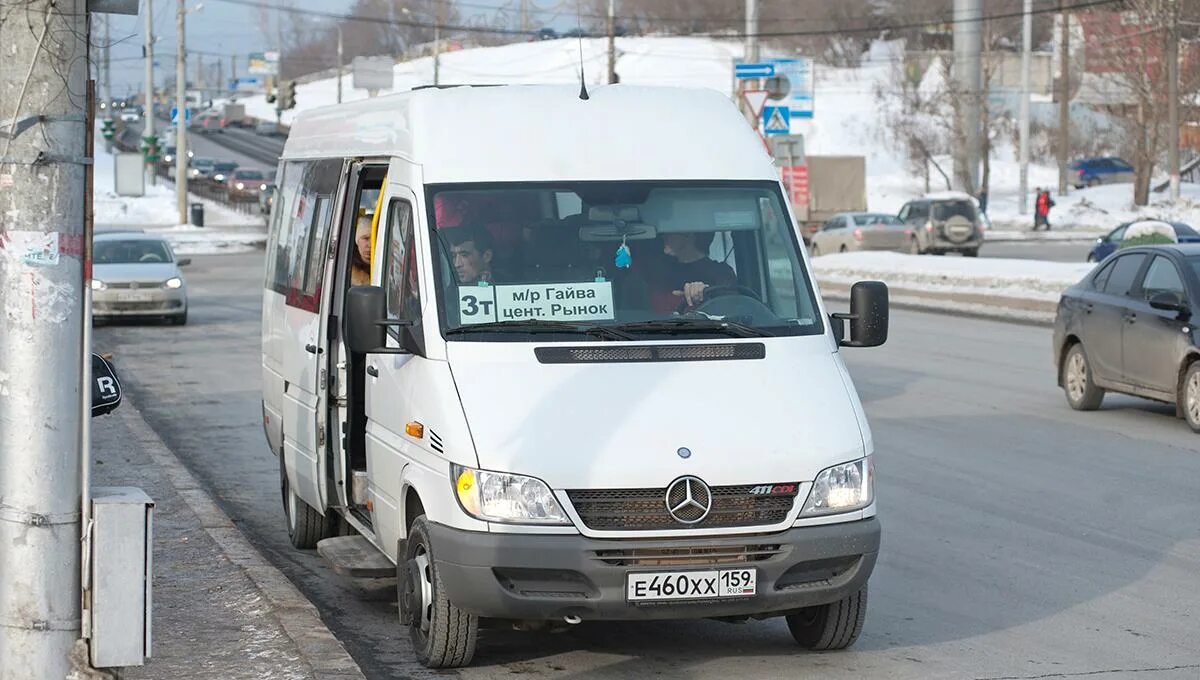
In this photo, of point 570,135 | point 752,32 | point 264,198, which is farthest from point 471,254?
point 264,198

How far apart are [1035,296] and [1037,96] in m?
97.2

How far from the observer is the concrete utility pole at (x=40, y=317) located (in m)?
5.22

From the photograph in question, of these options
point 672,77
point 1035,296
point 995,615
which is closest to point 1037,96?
point 672,77

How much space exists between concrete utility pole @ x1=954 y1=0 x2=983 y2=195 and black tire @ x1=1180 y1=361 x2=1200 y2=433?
5808cm

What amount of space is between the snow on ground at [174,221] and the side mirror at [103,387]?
156 ft

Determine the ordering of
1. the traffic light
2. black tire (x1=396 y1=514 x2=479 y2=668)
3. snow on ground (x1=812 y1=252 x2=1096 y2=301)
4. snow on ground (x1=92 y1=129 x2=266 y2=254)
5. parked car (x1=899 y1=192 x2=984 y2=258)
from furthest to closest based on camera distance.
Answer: the traffic light → snow on ground (x1=92 y1=129 x2=266 y2=254) → parked car (x1=899 y1=192 x2=984 y2=258) → snow on ground (x1=812 y1=252 x2=1096 y2=301) → black tire (x1=396 y1=514 x2=479 y2=668)

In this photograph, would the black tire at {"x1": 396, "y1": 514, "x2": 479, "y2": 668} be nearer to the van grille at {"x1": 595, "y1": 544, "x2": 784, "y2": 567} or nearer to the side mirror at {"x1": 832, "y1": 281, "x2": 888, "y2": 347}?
the van grille at {"x1": 595, "y1": 544, "x2": 784, "y2": 567}

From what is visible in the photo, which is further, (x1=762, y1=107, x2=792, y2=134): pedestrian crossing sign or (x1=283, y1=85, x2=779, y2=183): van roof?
(x1=762, y1=107, x2=792, y2=134): pedestrian crossing sign

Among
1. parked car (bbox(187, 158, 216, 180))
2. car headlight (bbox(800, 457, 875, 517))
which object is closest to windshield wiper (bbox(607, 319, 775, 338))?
car headlight (bbox(800, 457, 875, 517))

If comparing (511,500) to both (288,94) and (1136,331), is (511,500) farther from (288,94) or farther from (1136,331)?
(288,94)

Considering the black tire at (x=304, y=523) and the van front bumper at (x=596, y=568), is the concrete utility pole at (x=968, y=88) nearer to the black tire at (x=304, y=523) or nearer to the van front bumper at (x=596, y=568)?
the black tire at (x=304, y=523)

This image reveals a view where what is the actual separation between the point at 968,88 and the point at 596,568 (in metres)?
72.6

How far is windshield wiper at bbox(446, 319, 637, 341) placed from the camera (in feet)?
23.7

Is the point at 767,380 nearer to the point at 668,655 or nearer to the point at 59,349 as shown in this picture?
the point at 668,655
